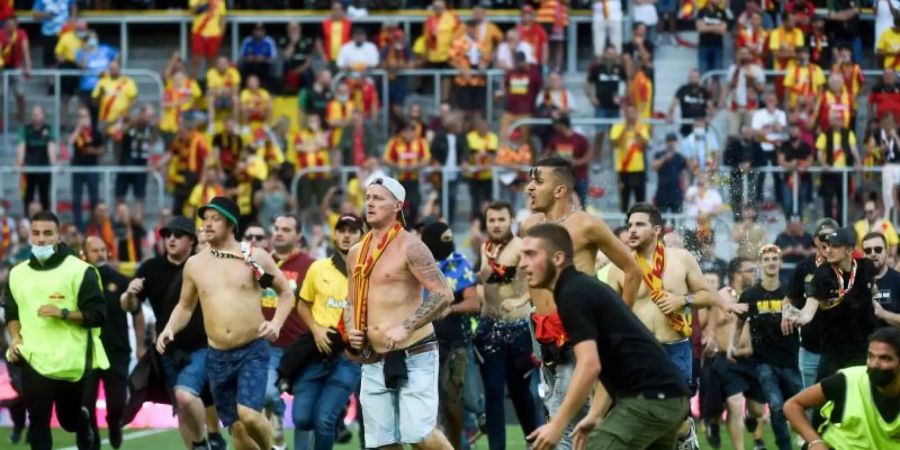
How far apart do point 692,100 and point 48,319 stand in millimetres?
13667

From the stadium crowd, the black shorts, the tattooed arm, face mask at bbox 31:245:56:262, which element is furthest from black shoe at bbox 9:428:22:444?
Result: the black shorts

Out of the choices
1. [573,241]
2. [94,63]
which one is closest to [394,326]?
[573,241]

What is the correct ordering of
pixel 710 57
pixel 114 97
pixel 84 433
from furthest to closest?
pixel 710 57
pixel 114 97
pixel 84 433

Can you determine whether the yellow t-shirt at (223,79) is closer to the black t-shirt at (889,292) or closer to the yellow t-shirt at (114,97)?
the yellow t-shirt at (114,97)

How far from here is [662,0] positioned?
29078mm

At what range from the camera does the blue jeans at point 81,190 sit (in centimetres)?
2653

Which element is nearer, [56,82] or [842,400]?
[842,400]

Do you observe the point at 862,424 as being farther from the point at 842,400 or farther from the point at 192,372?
the point at 192,372

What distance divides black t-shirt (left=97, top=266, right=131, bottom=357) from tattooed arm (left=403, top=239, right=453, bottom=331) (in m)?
6.03

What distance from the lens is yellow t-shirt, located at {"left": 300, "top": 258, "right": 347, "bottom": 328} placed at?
14.4 m

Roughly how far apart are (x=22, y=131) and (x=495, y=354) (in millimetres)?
13899

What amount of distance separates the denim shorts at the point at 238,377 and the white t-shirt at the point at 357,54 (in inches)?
586

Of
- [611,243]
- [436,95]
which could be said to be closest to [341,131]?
[436,95]

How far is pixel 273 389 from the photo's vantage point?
16.2 metres
